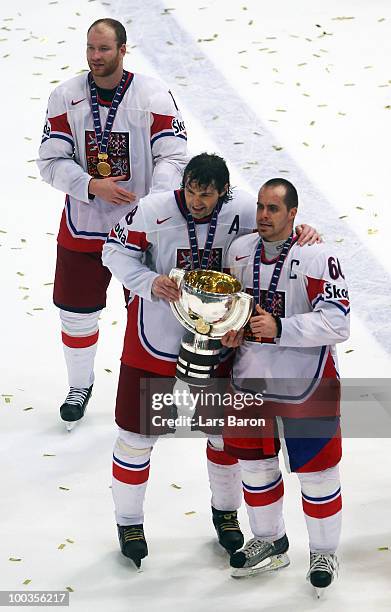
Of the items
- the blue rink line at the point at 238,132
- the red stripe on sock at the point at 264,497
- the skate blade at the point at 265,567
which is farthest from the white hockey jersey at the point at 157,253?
the blue rink line at the point at 238,132

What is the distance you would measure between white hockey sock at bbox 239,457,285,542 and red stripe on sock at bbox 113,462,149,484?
1.16 ft

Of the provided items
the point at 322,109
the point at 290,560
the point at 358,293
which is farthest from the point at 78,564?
the point at 322,109

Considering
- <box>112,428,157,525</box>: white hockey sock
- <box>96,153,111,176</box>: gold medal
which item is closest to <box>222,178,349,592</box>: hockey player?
<box>112,428,157,525</box>: white hockey sock

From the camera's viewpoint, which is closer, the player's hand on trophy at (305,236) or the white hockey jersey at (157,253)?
the player's hand on trophy at (305,236)

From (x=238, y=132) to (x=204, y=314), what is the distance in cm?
354

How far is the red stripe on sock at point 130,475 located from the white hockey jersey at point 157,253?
364mm

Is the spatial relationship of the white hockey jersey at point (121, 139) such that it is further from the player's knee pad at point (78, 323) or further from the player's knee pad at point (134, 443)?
the player's knee pad at point (134, 443)

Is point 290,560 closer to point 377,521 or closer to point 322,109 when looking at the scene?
point 377,521

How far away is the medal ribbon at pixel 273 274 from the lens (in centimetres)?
425

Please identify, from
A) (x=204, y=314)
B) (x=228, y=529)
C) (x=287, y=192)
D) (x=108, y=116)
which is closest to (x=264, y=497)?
(x=228, y=529)

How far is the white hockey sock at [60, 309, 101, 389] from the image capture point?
5.53m

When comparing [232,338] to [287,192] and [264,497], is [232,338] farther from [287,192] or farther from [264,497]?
[264,497]

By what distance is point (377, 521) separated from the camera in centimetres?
495

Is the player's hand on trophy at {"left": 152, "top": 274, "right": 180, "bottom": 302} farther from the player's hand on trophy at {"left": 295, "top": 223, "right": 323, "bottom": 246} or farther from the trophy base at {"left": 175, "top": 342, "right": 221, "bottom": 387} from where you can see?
the player's hand on trophy at {"left": 295, "top": 223, "right": 323, "bottom": 246}
